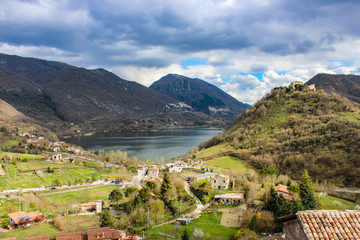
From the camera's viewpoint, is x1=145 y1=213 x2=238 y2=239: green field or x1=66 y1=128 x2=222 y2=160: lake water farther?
x1=66 y1=128 x2=222 y2=160: lake water

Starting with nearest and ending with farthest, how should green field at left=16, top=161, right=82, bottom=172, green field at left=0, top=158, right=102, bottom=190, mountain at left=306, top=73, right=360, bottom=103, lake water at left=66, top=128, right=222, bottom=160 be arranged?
green field at left=0, top=158, right=102, bottom=190 < green field at left=16, top=161, right=82, bottom=172 < lake water at left=66, top=128, right=222, bottom=160 < mountain at left=306, top=73, right=360, bottom=103

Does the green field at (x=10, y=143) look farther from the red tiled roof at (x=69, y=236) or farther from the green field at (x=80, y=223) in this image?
the red tiled roof at (x=69, y=236)

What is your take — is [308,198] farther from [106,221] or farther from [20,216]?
[20,216]

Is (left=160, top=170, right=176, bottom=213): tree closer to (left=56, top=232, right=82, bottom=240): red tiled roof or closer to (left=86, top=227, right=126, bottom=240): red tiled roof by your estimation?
(left=86, top=227, right=126, bottom=240): red tiled roof

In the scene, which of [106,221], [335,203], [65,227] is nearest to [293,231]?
[106,221]

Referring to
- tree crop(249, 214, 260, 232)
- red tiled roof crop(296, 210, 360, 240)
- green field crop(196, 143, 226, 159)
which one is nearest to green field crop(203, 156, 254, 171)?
green field crop(196, 143, 226, 159)

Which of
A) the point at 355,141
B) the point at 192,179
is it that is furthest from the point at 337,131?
the point at 192,179
